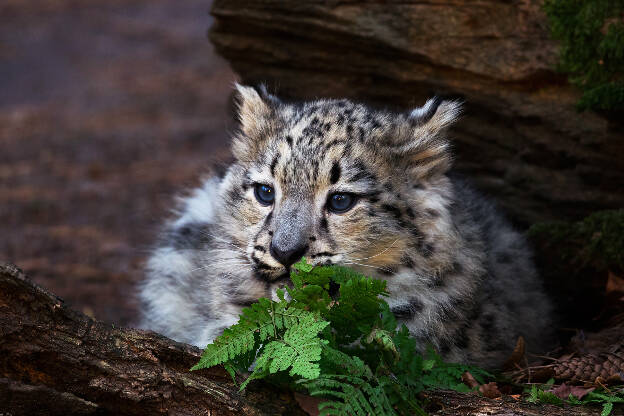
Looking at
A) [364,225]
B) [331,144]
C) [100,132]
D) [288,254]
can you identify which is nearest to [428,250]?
[364,225]

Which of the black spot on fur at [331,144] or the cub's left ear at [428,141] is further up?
the black spot on fur at [331,144]

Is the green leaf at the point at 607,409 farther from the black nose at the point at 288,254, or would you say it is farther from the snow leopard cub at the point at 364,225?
the black nose at the point at 288,254

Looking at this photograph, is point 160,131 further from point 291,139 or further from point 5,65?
point 291,139

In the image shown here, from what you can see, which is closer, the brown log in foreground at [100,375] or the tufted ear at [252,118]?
the brown log in foreground at [100,375]

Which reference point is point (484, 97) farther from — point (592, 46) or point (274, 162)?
point (274, 162)

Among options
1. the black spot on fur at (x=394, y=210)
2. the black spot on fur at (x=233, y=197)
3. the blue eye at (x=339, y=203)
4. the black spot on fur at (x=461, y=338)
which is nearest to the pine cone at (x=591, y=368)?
the black spot on fur at (x=461, y=338)

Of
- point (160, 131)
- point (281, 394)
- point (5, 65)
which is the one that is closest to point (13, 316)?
point (281, 394)

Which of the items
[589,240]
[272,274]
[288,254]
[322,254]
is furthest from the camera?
[589,240]
